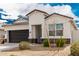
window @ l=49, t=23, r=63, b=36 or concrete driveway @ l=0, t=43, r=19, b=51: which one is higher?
window @ l=49, t=23, r=63, b=36

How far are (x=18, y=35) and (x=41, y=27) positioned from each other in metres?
0.48

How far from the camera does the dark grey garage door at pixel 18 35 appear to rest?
19.3ft

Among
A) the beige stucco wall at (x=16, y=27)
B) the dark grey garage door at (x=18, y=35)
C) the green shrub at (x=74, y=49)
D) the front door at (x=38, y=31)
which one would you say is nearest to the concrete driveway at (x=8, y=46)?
the dark grey garage door at (x=18, y=35)

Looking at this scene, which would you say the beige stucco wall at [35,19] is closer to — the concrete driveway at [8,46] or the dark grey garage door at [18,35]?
the dark grey garage door at [18,35]

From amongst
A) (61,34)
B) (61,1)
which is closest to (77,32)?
(61,34)

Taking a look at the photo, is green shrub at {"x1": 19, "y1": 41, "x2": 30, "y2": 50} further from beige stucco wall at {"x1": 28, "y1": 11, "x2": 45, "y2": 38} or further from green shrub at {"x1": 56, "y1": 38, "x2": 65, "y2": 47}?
green shrub at {"x1": 56, "y1": 38, "x2": 65, "y2": 47}

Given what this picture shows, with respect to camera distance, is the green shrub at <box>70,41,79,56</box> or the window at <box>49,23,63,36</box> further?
the window at <box>49,23,63,36</box>

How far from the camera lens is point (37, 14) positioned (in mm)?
5879

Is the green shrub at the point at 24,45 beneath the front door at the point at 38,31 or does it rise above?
beneath

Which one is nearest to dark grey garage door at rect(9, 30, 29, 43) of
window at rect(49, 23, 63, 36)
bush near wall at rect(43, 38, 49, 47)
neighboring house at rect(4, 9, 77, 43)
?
neighboring house at rect(4, 9, 77, 43)

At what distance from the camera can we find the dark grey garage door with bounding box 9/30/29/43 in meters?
5.89

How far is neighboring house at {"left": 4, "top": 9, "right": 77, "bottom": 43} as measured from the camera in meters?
5.81

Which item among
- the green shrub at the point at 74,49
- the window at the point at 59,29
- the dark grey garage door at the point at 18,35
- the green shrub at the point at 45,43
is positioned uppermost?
the window at the point at 59,29

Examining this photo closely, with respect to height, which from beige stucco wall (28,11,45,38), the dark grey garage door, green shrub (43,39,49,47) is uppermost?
beige stucco wall (28,11,45,38)
